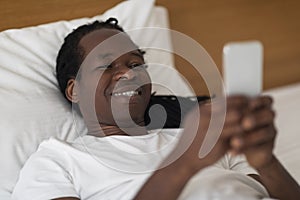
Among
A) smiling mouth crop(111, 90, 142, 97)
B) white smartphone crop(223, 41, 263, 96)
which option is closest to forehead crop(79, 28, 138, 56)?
smiling mouth crop(111, 90, 142, 97)

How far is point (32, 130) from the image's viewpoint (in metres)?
1.17

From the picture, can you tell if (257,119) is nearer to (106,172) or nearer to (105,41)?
(106,172)

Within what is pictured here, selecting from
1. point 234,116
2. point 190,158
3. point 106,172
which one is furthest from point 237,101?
point 106,172

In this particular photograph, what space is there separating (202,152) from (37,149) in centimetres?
49

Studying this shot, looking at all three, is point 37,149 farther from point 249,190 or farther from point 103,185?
point 249,190

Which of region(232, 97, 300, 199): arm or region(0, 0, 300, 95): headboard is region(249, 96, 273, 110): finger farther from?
region(0, 0, 300, 95): headboard

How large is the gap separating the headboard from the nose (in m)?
0.48

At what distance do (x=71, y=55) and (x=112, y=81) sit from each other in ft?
0.50

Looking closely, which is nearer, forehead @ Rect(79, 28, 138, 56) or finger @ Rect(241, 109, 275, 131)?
finger @ Rect(241, 109, 275, 131)

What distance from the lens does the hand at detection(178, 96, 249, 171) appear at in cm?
72

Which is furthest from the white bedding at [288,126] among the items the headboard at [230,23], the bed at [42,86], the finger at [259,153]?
the finger at [259,153]

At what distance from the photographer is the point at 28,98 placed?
120cm

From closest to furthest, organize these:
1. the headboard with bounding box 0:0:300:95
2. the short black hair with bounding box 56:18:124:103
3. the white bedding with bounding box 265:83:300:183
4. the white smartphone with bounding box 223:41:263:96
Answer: the white smartphone with bounding box 223:41:263:96
the short black hair with bounding box 56:18:124:103
the white bedding with bounding box 265:83:300:183
the headboard with bounding box 0:0:300:95

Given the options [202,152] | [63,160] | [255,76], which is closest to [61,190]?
[63,160]
